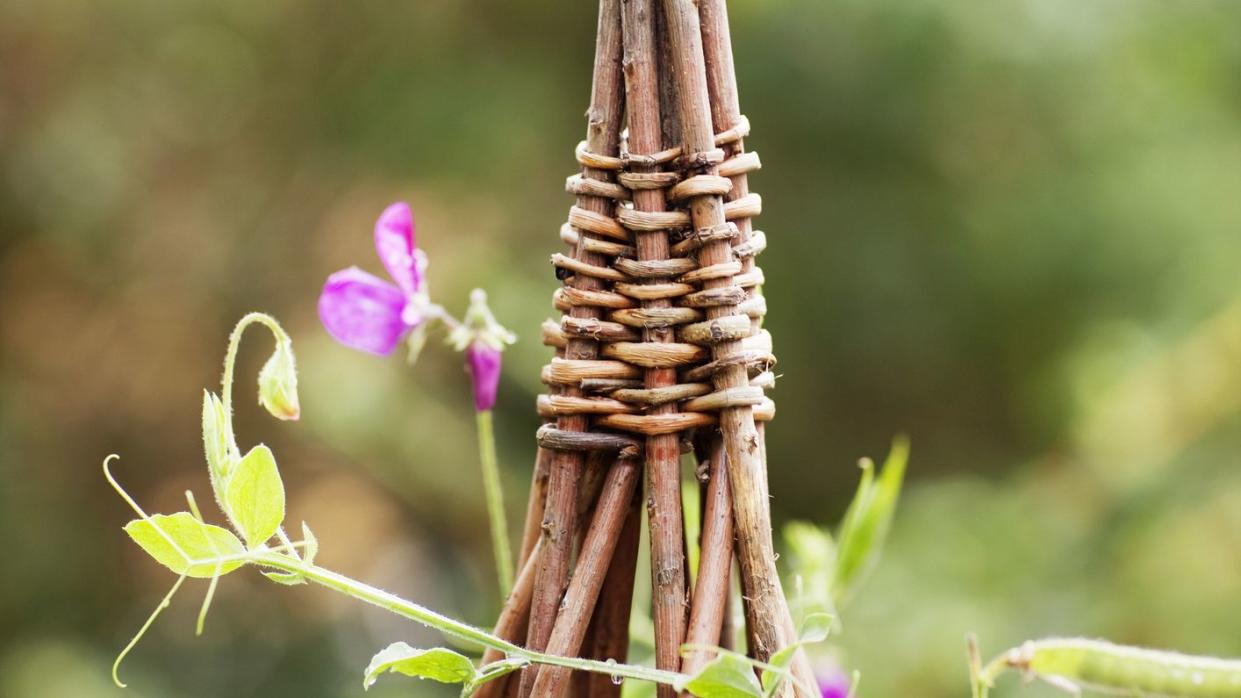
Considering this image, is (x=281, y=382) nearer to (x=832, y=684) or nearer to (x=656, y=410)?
(x=656, y=410)

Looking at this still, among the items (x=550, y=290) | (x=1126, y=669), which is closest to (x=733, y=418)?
(x=1126, y=669)

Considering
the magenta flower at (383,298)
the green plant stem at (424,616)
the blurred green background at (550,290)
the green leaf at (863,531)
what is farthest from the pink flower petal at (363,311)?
the blurred green background at (550,290)

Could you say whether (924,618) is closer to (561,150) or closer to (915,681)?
(915,681)

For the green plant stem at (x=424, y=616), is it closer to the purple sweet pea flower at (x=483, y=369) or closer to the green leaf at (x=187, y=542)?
the green leaf at (x=187, y=542)

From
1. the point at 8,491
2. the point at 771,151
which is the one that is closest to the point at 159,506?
the point at 8,491

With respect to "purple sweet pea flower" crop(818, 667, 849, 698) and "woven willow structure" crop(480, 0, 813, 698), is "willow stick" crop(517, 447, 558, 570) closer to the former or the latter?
"woven willow structure" crop(480, 0, 813, 698)

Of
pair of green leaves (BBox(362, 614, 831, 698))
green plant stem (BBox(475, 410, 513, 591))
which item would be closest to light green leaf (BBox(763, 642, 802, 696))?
pair of green leaves (BBox(362, 614, 831, 698))
